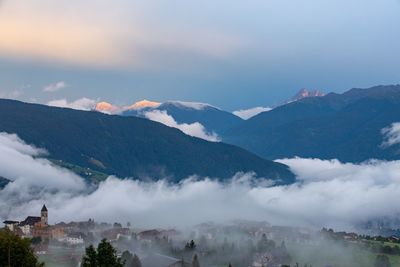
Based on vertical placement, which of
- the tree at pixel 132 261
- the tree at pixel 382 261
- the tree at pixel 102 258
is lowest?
the tree at pixel 102 258

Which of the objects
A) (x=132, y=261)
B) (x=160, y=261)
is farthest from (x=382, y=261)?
(x=132, y=261)

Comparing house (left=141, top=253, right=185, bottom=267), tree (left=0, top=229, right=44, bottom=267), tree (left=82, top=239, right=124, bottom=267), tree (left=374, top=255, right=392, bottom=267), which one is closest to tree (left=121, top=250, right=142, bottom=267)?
house (left=141, top=253, right=185, bottom=267)

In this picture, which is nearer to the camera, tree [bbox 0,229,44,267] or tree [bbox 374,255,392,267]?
tree [bbox 0,229,44,267]

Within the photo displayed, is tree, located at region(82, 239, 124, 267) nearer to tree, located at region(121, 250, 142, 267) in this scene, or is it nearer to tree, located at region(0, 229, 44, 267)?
tree, located at region(0, 229, 44, 267)

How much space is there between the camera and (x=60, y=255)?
17462cm

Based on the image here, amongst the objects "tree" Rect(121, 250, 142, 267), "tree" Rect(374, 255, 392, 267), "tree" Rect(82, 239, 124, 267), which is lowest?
"tree" Rect(82, 239, 124, 267)

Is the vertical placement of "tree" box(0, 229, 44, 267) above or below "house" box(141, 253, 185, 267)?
below

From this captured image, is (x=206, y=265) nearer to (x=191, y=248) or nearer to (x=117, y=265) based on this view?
(x=191, y=248)

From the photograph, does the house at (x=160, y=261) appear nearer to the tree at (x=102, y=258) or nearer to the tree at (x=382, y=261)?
the tree at (x=382, y=261)

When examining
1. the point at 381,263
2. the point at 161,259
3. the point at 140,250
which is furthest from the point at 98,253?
the point at 381,263

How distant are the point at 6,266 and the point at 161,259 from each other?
306ft

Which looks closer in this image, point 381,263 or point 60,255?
point 60,255

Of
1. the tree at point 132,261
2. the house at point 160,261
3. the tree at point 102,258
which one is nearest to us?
the tree at point 102,258

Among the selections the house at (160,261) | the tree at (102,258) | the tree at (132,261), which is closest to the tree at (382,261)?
the house at (160,261)
